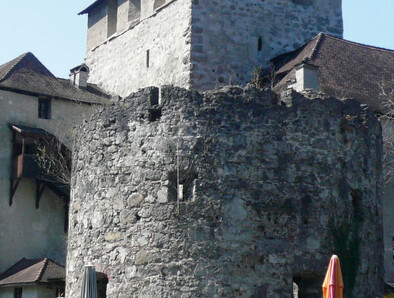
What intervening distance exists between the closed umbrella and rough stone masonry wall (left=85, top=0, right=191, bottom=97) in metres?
9.33

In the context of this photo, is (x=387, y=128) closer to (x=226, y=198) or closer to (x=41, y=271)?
(x=226, y=198)

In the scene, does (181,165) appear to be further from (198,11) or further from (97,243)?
(198,11)

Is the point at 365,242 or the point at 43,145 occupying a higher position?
the point at 43,145

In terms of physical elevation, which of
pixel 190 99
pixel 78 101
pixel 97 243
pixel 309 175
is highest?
pixel 78 101

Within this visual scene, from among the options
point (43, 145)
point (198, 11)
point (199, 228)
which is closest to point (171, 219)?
point (199, 228)

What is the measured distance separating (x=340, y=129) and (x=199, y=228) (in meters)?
3.19

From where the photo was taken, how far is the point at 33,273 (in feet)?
79.9

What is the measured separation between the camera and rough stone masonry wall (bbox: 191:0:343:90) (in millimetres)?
22047

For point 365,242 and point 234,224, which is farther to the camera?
point 365,242

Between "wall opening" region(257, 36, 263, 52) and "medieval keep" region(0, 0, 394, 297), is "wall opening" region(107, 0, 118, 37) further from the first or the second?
"medieval keep" region(0, 0, 394, 297)

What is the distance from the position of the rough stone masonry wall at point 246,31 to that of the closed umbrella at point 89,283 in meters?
9.23

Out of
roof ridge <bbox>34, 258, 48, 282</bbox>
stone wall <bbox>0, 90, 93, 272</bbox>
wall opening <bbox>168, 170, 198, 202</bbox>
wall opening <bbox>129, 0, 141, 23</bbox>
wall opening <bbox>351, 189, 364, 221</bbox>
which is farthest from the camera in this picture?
stone wall <bbox>0, 90, 93, 272</bbox>

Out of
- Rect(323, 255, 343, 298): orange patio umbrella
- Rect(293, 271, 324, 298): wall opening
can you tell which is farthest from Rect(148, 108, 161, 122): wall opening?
Rect(323, 255, 343, 298): orange patio umbrella

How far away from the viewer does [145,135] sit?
13945mm
